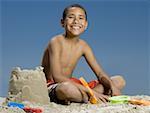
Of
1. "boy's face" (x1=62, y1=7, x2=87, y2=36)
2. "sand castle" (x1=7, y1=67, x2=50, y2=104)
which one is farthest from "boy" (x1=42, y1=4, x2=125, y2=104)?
"sand castle" (x1=7, y1=67, x2=50, y2=104)

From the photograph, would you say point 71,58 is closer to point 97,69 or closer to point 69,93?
point 97,69

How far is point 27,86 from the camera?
2865 mm

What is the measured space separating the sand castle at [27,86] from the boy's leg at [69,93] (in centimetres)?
12

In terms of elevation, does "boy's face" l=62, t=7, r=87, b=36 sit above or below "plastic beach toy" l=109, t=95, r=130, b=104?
above

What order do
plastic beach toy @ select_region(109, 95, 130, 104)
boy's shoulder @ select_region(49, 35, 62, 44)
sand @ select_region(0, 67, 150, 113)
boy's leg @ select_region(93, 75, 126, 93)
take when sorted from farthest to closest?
boy's leg @ select_region(93, 75, 126, 93)
boy's shoulder @ select_region(49, 35, 62, 44)
plastic beach toy @ select_region(109, 95, 130, 104)
sand @ select_region(0, 67, 150, 113)

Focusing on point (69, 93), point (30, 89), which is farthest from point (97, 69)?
point (30, 89)

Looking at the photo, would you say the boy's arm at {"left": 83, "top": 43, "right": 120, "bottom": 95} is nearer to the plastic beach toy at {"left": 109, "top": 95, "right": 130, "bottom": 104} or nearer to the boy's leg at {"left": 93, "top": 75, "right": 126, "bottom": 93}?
the boy's leg at {"left": 93, "top": 75, "right": 126, "bottom": 93}

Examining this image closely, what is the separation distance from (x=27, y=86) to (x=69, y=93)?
323 millimetres

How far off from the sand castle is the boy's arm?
599mm

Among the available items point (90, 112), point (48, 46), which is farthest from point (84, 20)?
point (90, 112)

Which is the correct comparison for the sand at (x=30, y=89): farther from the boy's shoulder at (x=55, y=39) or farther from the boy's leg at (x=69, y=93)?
the boy's shoulder at (x=55, y=39)

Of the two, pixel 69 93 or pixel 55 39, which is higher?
pixel 55 39

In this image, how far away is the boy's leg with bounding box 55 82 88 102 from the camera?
2.84 metres

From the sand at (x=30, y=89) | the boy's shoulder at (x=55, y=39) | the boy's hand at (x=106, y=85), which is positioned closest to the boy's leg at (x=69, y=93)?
the sand at (x=30, y=89)
